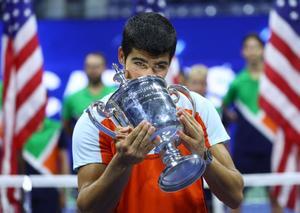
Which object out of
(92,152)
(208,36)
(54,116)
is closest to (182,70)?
(208,36)

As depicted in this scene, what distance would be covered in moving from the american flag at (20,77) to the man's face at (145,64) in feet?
14.5

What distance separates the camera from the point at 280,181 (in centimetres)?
631

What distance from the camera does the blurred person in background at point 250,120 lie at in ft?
27.0

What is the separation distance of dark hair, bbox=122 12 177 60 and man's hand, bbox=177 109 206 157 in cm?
→ 31

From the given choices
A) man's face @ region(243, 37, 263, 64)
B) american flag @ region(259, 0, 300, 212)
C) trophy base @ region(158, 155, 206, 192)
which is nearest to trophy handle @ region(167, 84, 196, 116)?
trophy base @ region(158, 155, 206, 192)

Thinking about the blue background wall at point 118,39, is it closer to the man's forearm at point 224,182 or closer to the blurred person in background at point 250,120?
the blurred person in background at point 250,120

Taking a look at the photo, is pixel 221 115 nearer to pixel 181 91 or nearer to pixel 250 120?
pixel 250 120

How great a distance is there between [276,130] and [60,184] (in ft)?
8.48

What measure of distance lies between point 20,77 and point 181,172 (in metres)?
4.95

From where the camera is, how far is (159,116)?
282cm

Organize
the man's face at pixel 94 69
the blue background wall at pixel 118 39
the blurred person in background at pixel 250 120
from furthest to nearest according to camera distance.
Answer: the blue background wall at pixel 118 39 → the man's face at pixel 94 69 → the blurred person in background at pixel 250 120

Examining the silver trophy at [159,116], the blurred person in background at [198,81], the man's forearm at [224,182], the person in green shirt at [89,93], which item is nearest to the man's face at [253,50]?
the blurred person in background at [198,81]

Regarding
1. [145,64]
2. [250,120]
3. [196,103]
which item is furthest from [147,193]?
[250,120]

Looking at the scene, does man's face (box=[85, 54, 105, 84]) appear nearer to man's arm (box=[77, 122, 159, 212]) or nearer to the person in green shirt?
the person in green shirt
